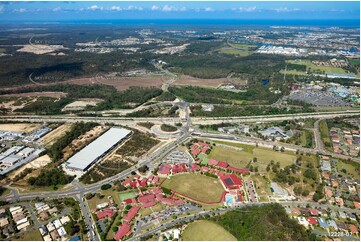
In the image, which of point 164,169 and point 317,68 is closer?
point 164,169

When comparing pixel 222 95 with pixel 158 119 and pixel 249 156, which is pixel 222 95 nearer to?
pixel 158 119

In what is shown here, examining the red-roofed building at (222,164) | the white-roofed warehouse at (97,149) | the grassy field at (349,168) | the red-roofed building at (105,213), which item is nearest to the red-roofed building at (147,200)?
the red-roofed building at (105,213)

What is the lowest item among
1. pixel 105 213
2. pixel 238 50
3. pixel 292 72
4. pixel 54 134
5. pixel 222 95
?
pixel 105 213

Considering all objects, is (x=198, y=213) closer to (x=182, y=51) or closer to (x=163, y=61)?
(x=163, y=61)

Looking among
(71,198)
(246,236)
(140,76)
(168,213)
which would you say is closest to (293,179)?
(246,236)

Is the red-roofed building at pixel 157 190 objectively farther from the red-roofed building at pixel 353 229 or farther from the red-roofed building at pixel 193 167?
the red-roofed building at pixel 353 229

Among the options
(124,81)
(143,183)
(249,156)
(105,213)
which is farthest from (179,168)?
Answer: (124,81)

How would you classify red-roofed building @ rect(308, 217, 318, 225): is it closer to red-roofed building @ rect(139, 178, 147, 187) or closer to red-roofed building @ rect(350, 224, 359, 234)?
red-roofed building @ rect(350, 224, 359, 234)
